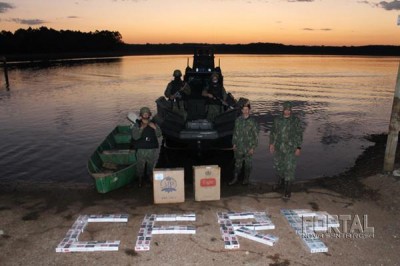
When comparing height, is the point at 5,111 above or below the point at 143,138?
below

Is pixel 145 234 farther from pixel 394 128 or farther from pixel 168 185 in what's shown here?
pixel 394 128

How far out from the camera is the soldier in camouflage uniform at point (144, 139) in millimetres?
8078

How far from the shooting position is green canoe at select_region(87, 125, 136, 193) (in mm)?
7906

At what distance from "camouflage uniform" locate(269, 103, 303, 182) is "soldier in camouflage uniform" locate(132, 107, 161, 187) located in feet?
9.75

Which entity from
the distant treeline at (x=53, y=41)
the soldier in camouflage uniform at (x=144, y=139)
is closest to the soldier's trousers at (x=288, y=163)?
the soldier in camouflage uniform at (x=144, y=139)

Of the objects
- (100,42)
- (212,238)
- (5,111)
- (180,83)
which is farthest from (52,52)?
(212,238)

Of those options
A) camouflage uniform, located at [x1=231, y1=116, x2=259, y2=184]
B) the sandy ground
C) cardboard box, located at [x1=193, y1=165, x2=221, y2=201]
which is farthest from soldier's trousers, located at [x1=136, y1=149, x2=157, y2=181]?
camouflage uniform, located at [x1=231, y1=116, x2=259, y2=184]

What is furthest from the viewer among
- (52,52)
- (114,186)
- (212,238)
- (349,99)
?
(52,52)

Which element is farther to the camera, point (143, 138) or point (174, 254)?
point (143, 138)

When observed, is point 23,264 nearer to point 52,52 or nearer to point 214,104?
point 214,104

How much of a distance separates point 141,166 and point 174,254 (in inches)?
141

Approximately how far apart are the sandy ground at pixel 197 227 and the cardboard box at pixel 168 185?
19 cm

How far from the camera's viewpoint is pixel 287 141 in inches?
290

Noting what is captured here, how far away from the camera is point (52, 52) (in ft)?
398
